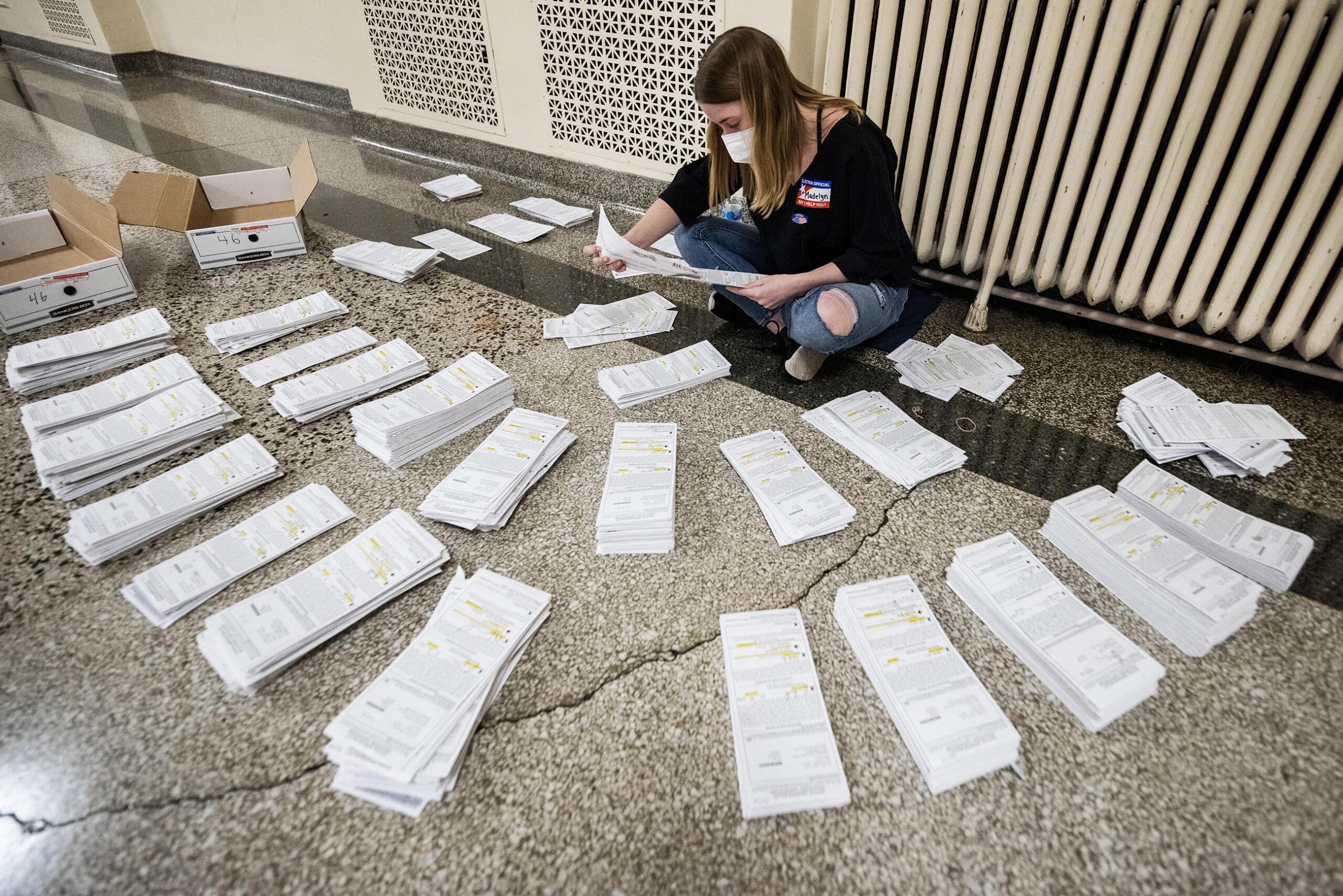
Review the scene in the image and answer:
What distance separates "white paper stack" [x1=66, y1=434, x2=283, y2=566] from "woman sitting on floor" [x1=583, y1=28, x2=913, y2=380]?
1208 millimetres

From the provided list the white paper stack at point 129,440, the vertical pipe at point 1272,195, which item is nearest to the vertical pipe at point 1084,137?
the vertical pipe at point 1272,195

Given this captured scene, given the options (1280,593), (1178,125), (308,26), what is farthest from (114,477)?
(308,26)

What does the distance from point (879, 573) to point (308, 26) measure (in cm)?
599

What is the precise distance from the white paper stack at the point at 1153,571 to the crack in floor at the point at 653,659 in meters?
0.46

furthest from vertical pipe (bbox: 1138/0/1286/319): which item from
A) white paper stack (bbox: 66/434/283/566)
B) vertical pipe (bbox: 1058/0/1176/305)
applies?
white paper stack (bbox: 66/434/283/566)

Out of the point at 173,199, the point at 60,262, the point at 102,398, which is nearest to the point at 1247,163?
the point at 102,398

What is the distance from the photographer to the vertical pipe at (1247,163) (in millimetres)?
1761

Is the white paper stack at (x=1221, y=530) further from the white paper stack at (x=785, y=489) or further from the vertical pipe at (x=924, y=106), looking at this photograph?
the vertical pipe at (x=924, y=106)

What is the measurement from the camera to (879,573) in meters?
1.58

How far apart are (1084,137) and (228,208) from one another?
3.62m

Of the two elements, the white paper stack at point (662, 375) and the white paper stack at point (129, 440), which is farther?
the white paper stack at point (662, 375)

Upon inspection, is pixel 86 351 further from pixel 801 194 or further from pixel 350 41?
pixel 350 41

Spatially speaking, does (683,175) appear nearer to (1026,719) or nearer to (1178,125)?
(1178,125)

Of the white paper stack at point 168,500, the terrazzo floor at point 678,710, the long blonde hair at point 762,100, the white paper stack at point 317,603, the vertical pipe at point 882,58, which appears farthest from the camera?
the vertical pipe at point 882,58
